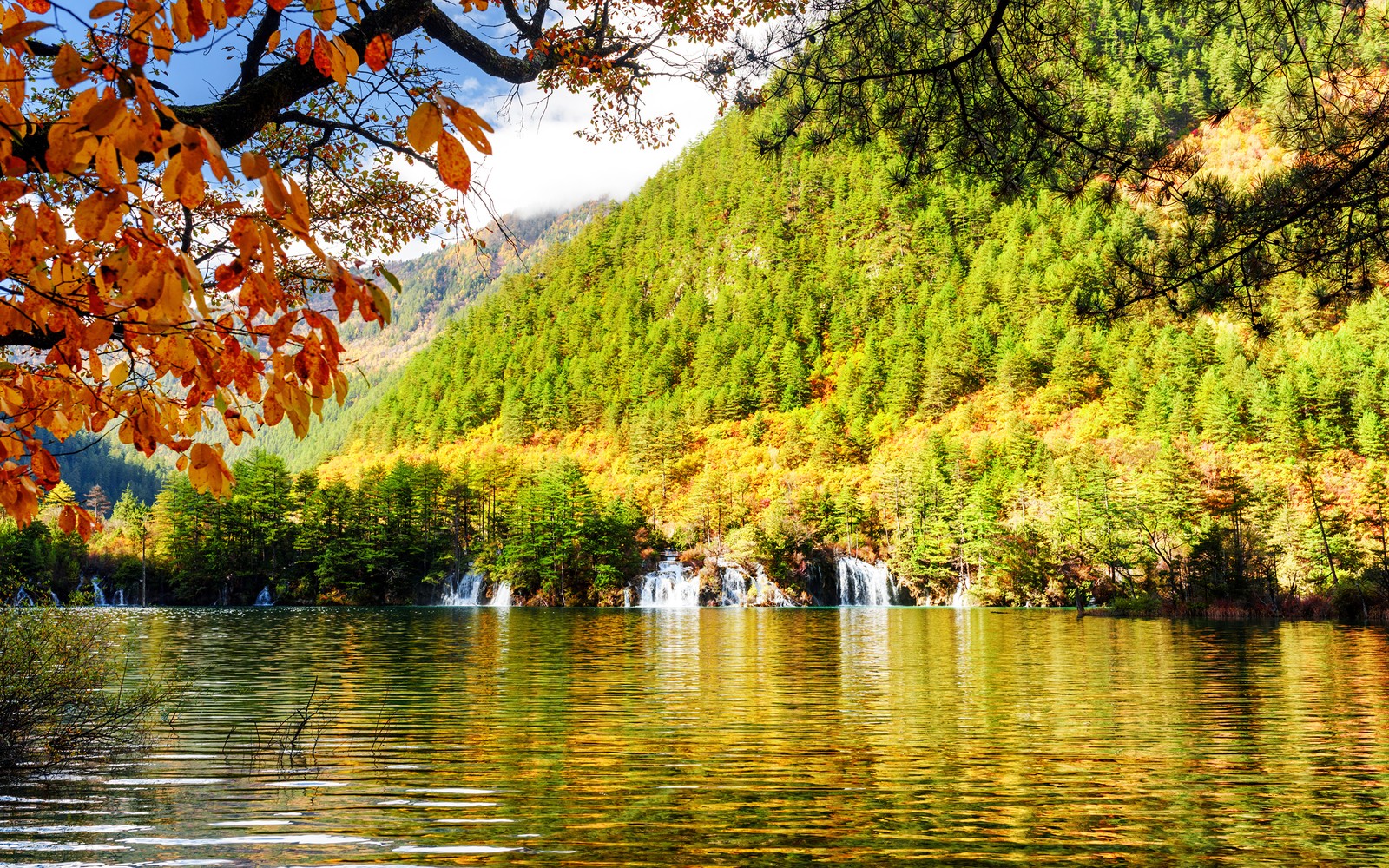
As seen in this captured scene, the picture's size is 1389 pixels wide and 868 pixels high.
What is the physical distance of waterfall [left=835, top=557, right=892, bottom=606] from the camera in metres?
66.3

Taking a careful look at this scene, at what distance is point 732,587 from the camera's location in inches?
2566

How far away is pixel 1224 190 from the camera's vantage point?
8.21 meters

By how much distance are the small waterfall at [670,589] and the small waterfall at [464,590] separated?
14593 mm

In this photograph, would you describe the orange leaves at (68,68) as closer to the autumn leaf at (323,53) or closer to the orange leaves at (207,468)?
the autumn leaf at (323,53)

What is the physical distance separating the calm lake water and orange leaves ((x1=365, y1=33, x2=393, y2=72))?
495cm

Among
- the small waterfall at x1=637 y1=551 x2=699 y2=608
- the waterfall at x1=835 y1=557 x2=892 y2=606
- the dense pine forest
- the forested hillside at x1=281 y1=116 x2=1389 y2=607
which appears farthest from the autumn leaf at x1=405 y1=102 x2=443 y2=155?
the waterfall at x1=835 y1=557 x2=892 y2=606

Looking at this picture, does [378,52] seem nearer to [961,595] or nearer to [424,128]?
[424,128]

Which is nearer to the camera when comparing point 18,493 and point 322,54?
point 322,54

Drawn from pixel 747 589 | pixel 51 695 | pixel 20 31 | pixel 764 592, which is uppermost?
pixel 20 31

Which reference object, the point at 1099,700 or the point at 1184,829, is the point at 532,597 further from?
the point at 1184,829

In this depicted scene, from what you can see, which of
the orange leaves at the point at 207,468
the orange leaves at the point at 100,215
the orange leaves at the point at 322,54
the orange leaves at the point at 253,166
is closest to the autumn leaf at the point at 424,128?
the orange leaves at the point at 253,166

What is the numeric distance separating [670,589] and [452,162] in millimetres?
65646

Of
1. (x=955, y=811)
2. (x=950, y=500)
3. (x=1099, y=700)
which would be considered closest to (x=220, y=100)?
(x=955, y=811)

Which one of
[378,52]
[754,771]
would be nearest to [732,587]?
[754,771]
